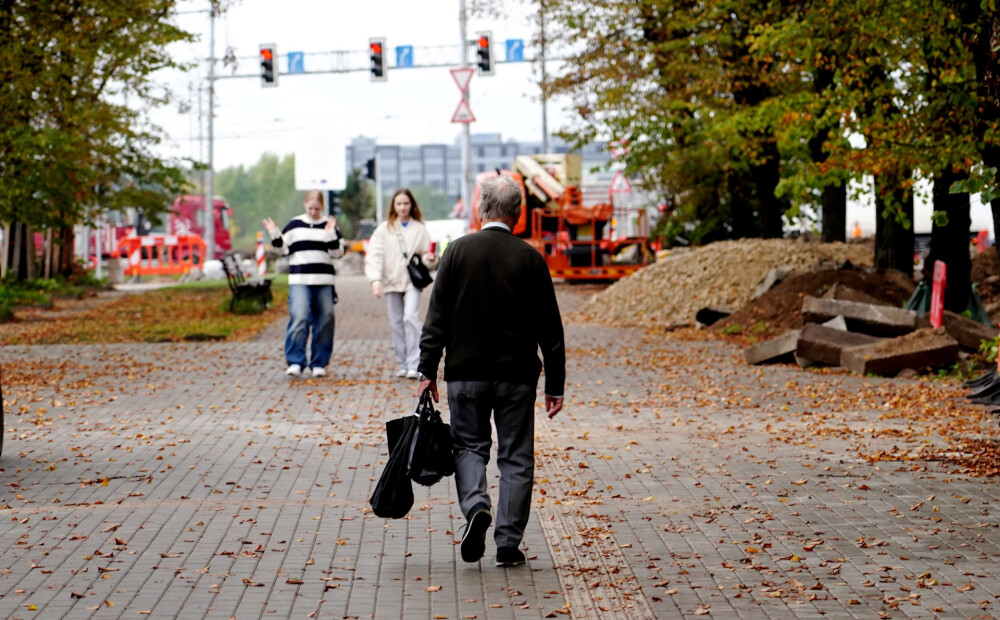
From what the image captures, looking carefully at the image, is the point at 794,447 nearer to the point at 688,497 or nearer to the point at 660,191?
the point at 688,497

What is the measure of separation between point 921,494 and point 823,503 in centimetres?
61

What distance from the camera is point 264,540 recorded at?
267 inches

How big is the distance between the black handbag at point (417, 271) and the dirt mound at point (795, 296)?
6610 millimetres

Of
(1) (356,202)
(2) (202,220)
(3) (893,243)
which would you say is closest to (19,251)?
(3) (893,243)

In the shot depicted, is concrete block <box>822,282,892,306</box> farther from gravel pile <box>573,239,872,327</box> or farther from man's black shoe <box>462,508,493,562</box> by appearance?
man's black shoe <box>462,508,493,562</box>

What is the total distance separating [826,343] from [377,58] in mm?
22201

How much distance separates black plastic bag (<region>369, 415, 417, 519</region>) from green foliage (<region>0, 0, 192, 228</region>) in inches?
566

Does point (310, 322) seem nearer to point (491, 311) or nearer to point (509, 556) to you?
point (491, 311)

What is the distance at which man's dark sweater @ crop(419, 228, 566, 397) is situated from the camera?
20.7 feet

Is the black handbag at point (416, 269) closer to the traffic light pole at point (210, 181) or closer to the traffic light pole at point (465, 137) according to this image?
the traffic light pole at point (465, 137)

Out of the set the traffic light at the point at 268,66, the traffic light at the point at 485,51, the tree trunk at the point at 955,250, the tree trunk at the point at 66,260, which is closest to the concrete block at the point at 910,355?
the tree trunk at the point at 955,250

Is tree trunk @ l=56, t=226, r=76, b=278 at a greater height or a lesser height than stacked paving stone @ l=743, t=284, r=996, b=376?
greater

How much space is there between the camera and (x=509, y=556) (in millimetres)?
6242

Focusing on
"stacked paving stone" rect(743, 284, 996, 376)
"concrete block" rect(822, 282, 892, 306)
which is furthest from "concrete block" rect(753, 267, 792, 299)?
"stacked paving stone" rect(743, 284, 996, 376)
